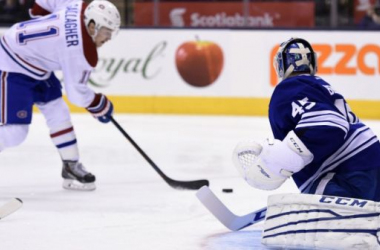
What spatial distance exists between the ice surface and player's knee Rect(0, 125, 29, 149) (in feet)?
0.77

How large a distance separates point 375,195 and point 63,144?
1.82 m

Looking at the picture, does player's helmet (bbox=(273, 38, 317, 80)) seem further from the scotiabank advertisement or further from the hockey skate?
the scotiabank advertisement

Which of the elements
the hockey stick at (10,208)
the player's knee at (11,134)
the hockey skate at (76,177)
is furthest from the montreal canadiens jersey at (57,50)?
the hockey stick at (10,208)

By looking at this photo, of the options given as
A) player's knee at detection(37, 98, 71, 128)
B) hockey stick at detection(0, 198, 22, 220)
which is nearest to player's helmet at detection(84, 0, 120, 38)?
Answer: player's knee at detection(37, 98, 71, 128)

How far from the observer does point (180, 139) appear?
5.99 meters

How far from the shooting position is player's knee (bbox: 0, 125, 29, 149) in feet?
13.3

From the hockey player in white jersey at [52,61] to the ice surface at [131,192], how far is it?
12.0 inches

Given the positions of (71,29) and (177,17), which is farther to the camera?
(177,17)

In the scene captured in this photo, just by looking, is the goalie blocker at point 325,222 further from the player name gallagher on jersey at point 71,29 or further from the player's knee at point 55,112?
the player's knee at point 55,112

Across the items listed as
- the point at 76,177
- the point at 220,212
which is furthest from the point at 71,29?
the point at 220,212

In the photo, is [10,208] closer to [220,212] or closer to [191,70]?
[220,212]

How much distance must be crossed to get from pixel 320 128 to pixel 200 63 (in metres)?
4.77

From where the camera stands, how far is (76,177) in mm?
4316

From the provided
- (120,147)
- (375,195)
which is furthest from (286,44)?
(120,147)
